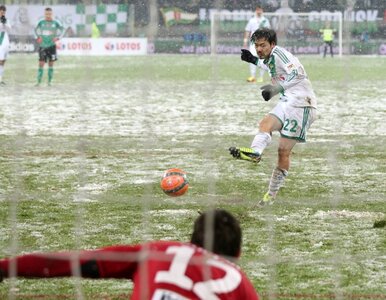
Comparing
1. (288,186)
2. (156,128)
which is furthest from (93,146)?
(288,186)

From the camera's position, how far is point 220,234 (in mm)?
3678

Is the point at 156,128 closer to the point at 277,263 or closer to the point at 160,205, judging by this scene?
the point at 160,205

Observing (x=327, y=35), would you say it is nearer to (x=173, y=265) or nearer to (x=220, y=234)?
(x=220, y=234)

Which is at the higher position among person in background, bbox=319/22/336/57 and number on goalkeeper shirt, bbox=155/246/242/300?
number on goalkeeper shirt, bbox=155/246/242/300

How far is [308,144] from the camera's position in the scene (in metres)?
13.5

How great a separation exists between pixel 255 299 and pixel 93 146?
9.72 m

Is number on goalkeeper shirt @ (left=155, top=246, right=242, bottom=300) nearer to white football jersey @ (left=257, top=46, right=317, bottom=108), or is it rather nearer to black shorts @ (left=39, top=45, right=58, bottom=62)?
white football jersey @ (left=257, top=46, right=317, bottom=108)

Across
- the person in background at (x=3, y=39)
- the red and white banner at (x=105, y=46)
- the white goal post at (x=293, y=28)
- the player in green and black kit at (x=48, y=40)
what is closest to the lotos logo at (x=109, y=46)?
the red and white banner at (x=105, y=46)

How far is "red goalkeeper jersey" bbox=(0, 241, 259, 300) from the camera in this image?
3480 mm

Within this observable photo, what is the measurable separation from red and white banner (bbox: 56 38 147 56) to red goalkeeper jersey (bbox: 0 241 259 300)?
37405mm

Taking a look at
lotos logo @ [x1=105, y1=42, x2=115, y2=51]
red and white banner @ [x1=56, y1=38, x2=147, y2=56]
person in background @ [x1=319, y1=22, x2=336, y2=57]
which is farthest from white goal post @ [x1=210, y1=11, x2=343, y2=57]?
lotos logo @ [x1=105, y1=42, x2=115, y2=51]

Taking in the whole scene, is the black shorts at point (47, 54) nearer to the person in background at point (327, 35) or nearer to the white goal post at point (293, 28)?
the white goal post at point (293, 28)

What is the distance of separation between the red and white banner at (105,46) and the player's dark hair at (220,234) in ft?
123

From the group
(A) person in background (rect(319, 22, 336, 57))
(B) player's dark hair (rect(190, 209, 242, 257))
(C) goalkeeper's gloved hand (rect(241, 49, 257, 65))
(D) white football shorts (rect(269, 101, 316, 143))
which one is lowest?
(A) person in background (rect(319, 22, 336, 57))
